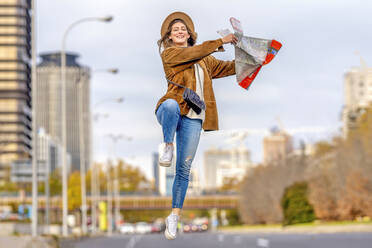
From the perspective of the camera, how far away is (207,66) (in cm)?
734

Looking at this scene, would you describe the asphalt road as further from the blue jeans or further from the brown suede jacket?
the brown suede jacket

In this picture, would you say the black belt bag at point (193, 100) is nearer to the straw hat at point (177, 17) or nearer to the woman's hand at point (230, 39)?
the woman's hand at point (230, 39)

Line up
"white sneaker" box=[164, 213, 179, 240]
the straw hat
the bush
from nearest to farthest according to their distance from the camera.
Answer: "white sneaker" box=[164, 213, 179, 240], the straw hat, the bush

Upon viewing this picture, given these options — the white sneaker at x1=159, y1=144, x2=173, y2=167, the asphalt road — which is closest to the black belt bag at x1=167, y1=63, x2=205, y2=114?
the white sneaker at x1=159, y1=144, x2=173, y2=167

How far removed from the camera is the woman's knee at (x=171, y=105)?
22.3 ft

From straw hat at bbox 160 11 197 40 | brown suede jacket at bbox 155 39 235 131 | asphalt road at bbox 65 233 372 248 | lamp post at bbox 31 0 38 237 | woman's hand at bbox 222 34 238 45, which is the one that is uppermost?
lamp post at bbox 31 0 38 237

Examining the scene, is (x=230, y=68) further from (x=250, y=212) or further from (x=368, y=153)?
(x=250, y=212)

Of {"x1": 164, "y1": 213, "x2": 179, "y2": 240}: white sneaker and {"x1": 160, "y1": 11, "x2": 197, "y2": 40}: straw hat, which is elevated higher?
{"x1": 160, "y1": 11, "x2": 197, "y2": 40}: straw hat

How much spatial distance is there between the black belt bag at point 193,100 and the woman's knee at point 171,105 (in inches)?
3.3

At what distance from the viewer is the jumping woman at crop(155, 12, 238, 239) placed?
6871 millimetres

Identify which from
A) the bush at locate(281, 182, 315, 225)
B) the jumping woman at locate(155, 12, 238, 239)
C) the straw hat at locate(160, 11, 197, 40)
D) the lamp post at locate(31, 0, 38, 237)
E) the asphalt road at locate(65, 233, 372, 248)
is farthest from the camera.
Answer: the bush at locate(281, 182, 315, 225)

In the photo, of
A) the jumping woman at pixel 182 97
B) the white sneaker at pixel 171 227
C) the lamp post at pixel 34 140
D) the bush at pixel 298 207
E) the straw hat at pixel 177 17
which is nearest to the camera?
the jumping woman at pixel 182 97

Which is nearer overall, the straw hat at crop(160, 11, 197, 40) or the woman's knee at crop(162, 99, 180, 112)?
the woman's knee at crop(162, 99, 180, 112)

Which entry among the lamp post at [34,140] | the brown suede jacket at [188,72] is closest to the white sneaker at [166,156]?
the brown suede jacket at [188,72]
